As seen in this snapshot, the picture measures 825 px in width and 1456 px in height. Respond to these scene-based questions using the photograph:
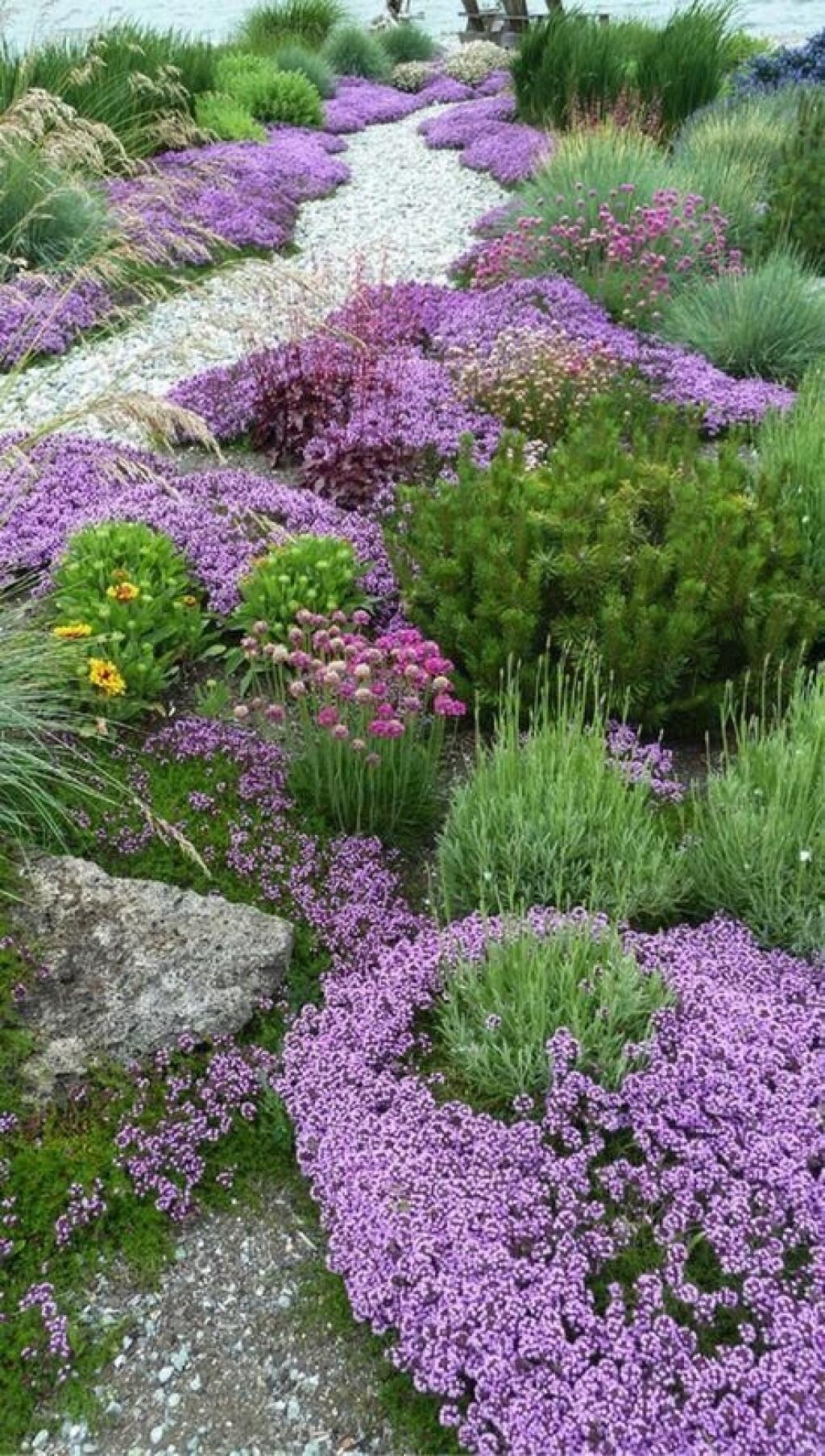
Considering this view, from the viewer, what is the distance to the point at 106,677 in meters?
4.58

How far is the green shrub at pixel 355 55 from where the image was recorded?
71.9 feet

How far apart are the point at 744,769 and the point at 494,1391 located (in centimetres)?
205

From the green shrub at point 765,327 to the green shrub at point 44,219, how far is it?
5195mm

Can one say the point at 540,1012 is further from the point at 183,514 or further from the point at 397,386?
the point at 397,386

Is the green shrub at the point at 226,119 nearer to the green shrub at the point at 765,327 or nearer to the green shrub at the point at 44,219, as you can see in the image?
the green shrub at the point at 44,219

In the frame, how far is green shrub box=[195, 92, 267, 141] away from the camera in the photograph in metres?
14.9

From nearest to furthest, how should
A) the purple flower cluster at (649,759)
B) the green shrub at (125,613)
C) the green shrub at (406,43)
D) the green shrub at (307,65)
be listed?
the purple flower cluster at (649,759)
the green shrub at (125,613)
the green shrub at (307,65)
the green shrub at (406,43)

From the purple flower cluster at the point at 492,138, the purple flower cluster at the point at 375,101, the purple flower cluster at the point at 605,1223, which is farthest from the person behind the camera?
the purple flower cluster at the point at 375,101

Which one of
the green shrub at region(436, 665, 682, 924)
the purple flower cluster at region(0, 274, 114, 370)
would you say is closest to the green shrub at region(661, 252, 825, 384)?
the purple flower cluster at region(0, 274, 114, 370)

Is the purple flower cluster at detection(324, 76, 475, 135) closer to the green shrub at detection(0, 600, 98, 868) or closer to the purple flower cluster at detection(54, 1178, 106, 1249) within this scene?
the green shrub at detection(0, 600, 98, 868)

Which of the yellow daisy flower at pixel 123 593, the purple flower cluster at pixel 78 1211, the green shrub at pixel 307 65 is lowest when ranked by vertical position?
the purple flower cluster at pixel 78 1211

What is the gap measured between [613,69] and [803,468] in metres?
12.0

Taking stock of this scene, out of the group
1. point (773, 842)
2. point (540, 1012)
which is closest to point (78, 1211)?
point (540, 1012)

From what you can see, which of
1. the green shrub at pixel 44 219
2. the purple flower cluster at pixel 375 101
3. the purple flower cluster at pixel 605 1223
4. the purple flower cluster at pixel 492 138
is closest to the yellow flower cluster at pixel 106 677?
the purple flower cluster at pixel 605 1223
